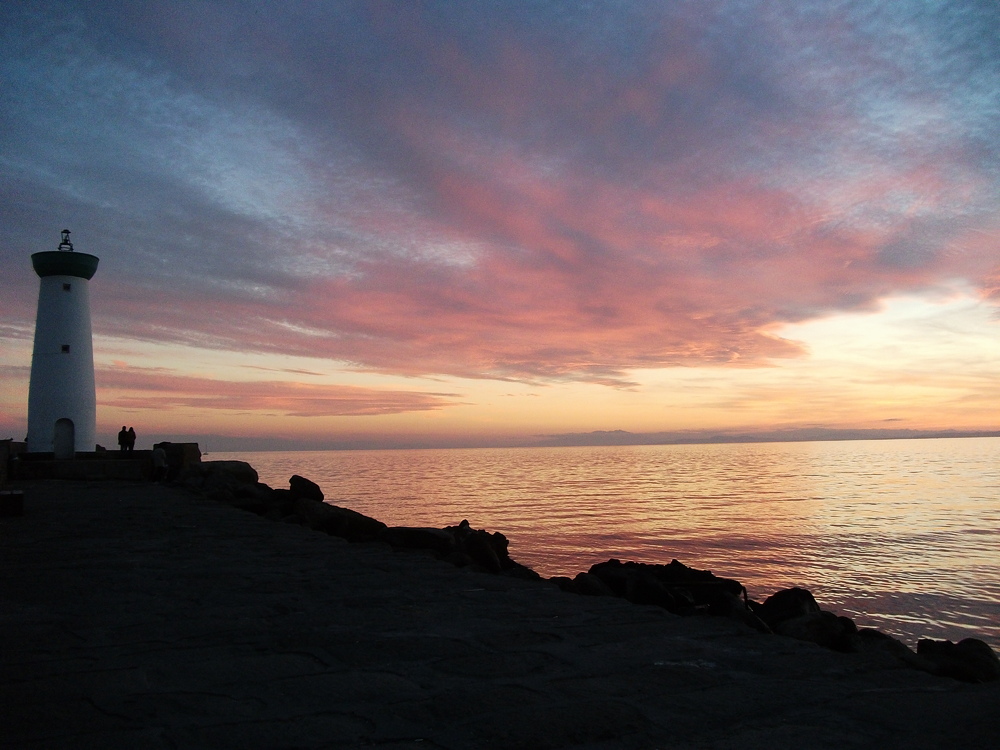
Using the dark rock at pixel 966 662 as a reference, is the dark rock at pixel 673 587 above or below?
above

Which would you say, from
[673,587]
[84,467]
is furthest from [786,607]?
[84,467]

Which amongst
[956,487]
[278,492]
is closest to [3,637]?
[278,492]

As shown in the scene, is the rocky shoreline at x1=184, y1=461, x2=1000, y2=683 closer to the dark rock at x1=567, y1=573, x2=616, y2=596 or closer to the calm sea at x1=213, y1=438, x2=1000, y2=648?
the dark rock at x1=567, y1=573, x2=616, y2=596

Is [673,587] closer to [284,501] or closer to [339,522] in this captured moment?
[339,522]

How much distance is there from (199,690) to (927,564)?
18532 mm

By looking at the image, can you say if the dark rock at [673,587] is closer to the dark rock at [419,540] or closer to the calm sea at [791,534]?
the dark rock at [419,540]

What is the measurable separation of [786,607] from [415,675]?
5451mm

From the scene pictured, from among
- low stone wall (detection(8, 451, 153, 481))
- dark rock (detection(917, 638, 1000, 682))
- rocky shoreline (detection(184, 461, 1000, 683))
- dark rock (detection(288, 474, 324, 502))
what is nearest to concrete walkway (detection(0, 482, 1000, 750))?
rocky shoreline (detection(184, 461, 1000, 683))

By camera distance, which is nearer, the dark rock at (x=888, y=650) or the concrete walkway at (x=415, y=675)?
the concrete walkway at (x=415, y=675)

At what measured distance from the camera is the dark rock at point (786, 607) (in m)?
7.30

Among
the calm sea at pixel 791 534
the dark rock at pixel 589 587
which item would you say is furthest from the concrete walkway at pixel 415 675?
the calm sea at pixel 791 534

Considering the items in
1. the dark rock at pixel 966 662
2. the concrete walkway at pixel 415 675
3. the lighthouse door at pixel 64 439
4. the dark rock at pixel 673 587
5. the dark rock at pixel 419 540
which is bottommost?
the dark rock at pixel 966 662

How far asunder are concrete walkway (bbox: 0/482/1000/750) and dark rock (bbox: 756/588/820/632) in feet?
9.37

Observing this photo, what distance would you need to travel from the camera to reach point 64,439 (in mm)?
22828
